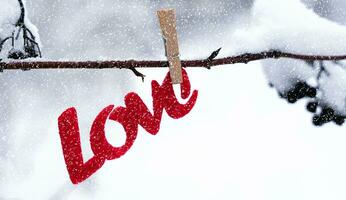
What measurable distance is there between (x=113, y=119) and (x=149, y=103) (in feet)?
2.27

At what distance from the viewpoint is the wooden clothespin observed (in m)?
1.98

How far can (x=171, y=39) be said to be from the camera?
202 centimetres

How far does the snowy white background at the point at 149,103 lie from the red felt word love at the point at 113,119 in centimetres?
43

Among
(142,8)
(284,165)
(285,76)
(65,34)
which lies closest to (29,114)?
(65,34)

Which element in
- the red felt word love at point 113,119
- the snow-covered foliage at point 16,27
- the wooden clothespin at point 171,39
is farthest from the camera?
the snow-covered foliage at point 16,27

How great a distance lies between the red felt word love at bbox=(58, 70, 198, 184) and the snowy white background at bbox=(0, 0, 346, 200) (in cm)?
43

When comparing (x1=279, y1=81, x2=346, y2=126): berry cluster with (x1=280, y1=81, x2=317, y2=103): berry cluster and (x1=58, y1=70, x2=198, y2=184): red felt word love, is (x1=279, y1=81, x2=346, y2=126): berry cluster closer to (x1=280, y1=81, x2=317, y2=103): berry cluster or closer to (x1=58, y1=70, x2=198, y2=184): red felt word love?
(x1=280, y1=81, x2=317, y2=103): berry cluster

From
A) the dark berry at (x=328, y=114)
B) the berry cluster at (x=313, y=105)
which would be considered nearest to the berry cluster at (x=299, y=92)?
the berry cluster at (x=313, y=105)

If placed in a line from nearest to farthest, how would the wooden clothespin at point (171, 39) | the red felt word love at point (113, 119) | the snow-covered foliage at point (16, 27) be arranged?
the wooden clothespin at point (171, 39)
the red felt word love at point (113, 119)
the snow-covered foliage at point (16, 27)

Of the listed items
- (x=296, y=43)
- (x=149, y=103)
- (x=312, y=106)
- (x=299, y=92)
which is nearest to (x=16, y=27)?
(x=149, y=103)

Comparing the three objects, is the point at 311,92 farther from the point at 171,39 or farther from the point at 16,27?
the point at 16,27

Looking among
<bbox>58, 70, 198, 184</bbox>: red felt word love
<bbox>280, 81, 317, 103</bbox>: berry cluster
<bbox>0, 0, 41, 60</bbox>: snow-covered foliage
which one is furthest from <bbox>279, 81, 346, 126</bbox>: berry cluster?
<bbox>0, 0, 41, 60</bbox>: snow-covered foliage

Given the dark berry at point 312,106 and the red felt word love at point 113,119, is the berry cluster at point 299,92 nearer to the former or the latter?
the dark berry at point 312,106

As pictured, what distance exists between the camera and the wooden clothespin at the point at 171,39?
198cm
